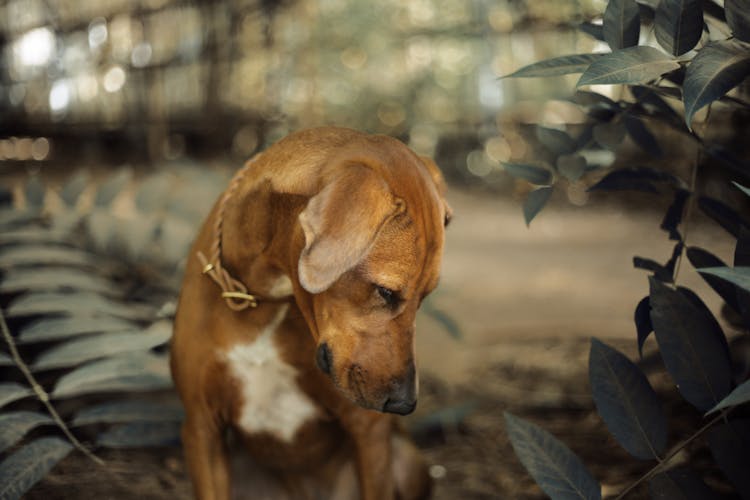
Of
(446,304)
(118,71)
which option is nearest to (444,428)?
(446,304)

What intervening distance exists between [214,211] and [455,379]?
2.04m

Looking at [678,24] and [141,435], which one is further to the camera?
[141,435]

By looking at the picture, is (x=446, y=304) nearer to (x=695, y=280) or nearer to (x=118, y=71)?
(x=695, y=280)

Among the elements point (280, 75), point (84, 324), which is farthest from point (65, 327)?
point (280, 75)

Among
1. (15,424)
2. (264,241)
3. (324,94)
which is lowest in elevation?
(324,94)

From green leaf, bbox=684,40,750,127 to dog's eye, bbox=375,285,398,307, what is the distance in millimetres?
471

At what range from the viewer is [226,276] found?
4.51 feet

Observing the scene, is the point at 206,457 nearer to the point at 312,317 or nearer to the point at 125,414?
the point at 125,414

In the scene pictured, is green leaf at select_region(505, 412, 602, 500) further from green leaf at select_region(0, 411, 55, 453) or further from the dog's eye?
green leaf at select_region(0, 411, 55, 453)

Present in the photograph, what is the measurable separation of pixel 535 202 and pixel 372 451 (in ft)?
1.81

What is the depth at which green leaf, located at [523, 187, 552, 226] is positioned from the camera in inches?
56.3

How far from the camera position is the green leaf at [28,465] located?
1328 millimetres

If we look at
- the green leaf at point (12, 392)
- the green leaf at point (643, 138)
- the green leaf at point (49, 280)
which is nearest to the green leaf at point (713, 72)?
the green leaf at point (643, 138)

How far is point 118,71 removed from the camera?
8.84 meters
